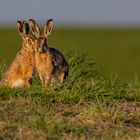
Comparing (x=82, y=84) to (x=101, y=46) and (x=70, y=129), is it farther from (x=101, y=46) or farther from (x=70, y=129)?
(x=101, y=46)

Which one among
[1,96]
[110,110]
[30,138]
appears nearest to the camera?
[30,138]

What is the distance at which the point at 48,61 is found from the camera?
11.0 metres

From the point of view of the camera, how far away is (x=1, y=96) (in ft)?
31.2

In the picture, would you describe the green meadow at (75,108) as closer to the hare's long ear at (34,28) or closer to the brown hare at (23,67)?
the brown hare at (23,67)

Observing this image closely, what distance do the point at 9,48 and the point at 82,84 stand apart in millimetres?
22570

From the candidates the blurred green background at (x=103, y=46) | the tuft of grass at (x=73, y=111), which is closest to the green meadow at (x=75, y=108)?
the tuft of grass at (x=73, y=111)

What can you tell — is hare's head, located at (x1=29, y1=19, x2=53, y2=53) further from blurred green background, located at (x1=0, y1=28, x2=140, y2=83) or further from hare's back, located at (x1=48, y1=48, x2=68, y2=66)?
blurred green background, located at (x1=0, y1=28, x2=140, y2=83)

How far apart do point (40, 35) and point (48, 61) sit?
36 cm

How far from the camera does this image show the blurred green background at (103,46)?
2707cm

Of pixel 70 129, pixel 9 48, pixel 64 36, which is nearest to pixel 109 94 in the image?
pixel 70 129

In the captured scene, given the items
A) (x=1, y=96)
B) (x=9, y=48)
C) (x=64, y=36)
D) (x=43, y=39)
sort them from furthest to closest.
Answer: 1. (x=64, y=36)
2. (x=9, y=48)
3. (x=43, y=39)
4. (x=1, y=96)

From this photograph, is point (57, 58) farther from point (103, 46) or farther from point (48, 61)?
point (103, 46)

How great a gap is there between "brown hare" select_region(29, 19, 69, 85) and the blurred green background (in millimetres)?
12208

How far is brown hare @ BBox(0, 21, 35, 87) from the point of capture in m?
11.0
